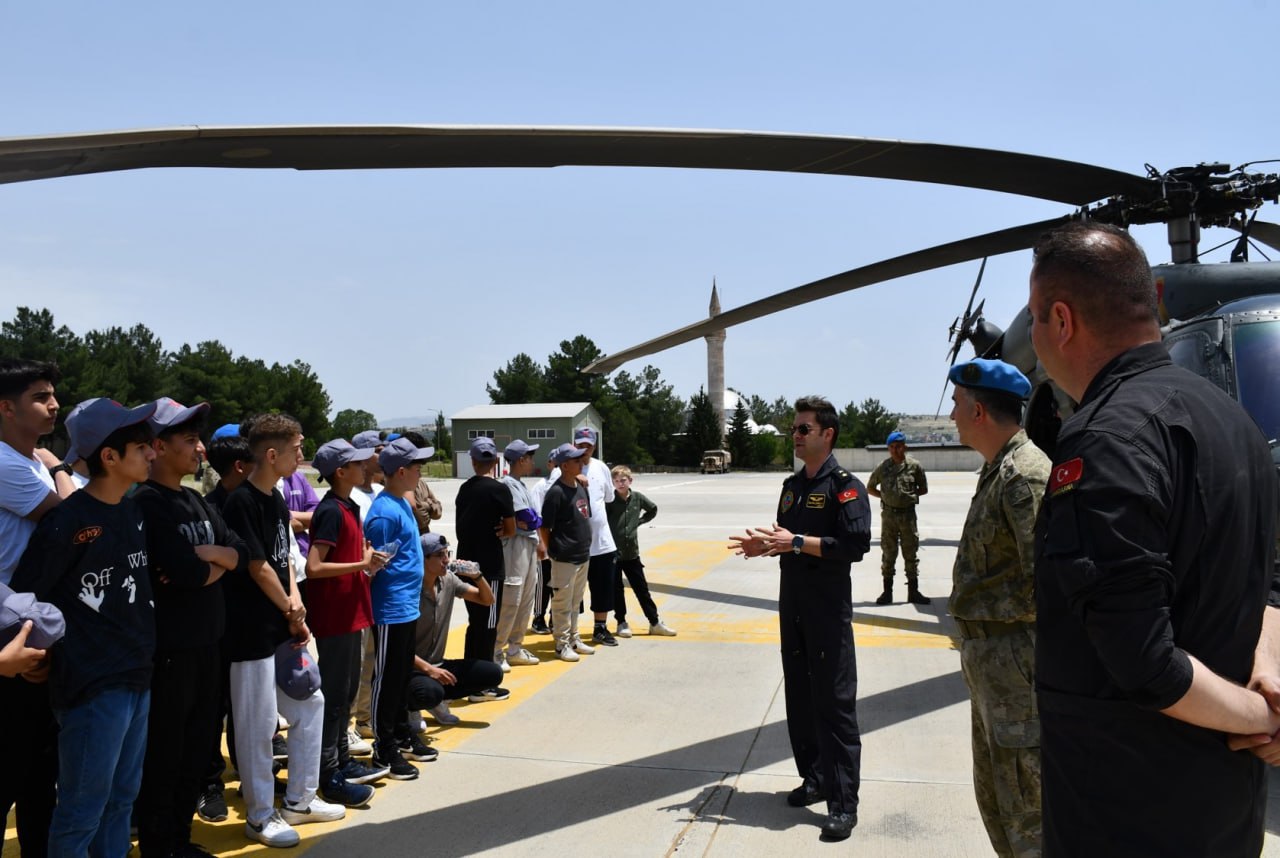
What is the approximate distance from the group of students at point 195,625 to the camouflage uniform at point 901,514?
18.5 ft

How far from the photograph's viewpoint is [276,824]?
4.17m

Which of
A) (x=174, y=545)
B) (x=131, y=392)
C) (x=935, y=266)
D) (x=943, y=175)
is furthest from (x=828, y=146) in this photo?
(x=131, y=392)

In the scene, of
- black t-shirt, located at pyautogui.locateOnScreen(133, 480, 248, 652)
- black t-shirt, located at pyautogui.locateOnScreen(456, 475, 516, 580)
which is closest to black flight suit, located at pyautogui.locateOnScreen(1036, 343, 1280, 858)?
black t-shirt, located at pyautogui.locateOnScreen(133, 480, 248, 652)

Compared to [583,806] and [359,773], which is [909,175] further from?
[359,773]

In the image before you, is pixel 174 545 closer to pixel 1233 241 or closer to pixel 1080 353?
pixel 1080 353

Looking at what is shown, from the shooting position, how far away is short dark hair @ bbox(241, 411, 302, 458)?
4305mm

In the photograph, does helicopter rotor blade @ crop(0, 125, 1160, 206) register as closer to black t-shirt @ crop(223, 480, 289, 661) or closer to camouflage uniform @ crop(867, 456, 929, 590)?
black t-shirt @ crop(223, 480, 289, 661)

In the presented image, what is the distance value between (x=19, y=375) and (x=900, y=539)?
863cm

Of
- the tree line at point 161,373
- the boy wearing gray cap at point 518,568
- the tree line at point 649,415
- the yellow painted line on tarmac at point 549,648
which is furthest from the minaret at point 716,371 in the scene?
the boy wearing gray cap at point 518,568

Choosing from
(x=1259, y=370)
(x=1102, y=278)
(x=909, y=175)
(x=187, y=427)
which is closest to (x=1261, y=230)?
(x=1259, y=370)

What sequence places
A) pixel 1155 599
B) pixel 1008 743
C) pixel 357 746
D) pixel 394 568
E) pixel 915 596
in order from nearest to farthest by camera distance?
pixel 1155 599 → pixel 1008 743 → pixel 394 568 → pixel 357 746 → pixel 915 596

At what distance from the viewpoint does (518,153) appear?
13.8ft

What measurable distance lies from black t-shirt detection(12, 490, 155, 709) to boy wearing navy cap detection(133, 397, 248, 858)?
0.24m

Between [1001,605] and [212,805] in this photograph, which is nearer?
[1001,605]
